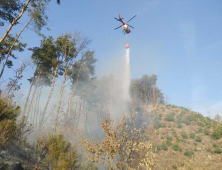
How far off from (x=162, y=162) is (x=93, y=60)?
20.5 m

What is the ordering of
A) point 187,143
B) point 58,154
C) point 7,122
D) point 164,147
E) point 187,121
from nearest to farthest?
point 7,122
point 58,154
point 164,147
point 187,143
point 187,121

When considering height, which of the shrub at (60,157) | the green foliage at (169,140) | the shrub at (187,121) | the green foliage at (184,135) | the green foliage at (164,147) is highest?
the shrub at (187,121)

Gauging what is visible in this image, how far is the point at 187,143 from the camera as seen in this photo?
20297 mm

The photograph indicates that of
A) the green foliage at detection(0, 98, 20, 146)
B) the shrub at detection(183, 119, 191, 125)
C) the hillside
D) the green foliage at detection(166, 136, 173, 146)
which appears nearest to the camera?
the green foliage at detection(0, 98, 20, 146)

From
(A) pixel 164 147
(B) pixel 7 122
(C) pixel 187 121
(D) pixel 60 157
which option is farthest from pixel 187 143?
(B) pixel 7 122

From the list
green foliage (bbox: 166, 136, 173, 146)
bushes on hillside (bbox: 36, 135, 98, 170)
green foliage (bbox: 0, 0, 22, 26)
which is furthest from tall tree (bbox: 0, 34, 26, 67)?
green foliage (bbox: 166, 136, 173, 146)

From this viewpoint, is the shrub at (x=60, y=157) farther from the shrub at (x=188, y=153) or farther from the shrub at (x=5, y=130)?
the shrub at (x=188, y=153)

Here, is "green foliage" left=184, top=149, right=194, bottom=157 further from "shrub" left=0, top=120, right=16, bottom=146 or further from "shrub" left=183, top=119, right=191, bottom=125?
"shrub" left=0, top=120, right=16, bottom=146

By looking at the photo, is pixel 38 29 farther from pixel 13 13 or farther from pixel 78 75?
pixel 78 75

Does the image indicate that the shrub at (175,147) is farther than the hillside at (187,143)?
Yes

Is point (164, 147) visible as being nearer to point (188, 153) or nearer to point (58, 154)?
point (188, 153)

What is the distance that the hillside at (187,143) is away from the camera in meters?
15.8

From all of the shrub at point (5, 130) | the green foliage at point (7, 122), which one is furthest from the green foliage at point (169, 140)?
→ the shrub at point (5, 130)

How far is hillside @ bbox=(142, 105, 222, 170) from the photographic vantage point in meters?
15.8
